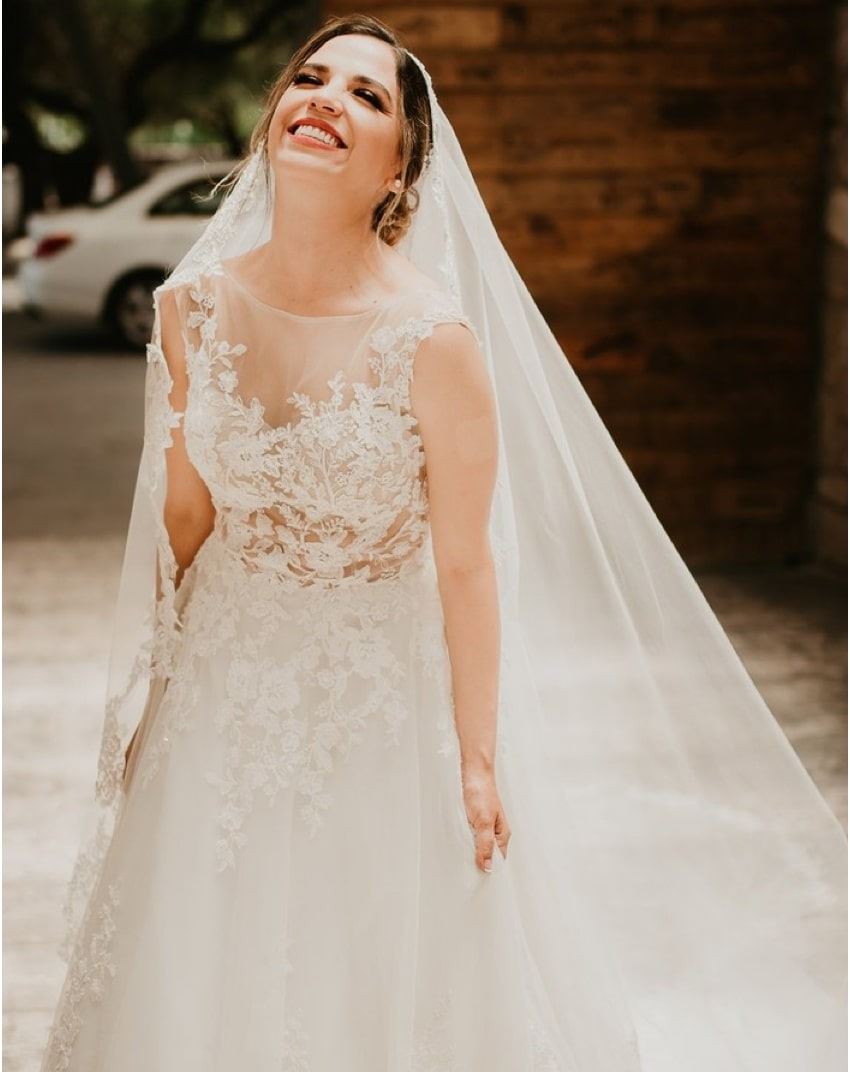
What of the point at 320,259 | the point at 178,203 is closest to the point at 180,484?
the point at 320,259

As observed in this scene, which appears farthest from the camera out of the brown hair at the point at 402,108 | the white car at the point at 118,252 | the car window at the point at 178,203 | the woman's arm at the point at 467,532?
the car window at the point at 178,203

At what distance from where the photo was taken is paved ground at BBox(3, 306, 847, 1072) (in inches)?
137

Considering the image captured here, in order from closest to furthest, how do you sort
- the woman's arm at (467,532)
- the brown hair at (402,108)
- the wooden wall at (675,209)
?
the woman's arm at (467,532)
the brown hair at (402,108)
the wooden wall at (675,209)

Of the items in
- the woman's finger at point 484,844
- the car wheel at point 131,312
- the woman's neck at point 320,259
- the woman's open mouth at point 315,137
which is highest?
the woman's open mouth at point 315,137

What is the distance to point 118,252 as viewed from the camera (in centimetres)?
1205

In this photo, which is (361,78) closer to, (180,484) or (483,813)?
(180,484)

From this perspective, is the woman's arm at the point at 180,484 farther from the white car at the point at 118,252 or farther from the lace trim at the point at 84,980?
the white car at the point at 118,252

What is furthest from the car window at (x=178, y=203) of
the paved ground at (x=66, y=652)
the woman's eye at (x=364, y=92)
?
the woman's eye at (x=364, y=92)

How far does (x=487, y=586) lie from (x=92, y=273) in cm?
1060

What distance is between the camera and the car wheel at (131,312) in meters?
12.3

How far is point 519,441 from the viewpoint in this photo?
8.21 ft

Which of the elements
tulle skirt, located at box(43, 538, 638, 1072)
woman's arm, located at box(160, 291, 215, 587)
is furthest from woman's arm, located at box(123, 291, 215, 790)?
tulle skirt, located at box(43, 538, 638, 1072)

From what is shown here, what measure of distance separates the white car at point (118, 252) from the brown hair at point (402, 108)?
10.00 meters

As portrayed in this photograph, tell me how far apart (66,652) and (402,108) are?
365cm
